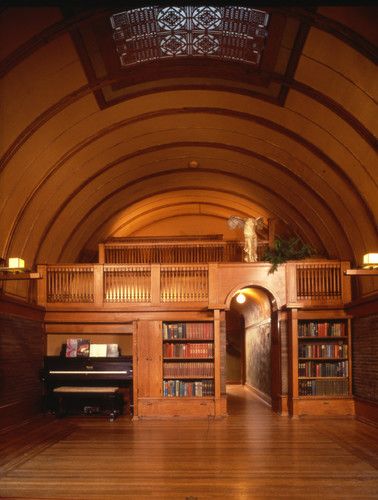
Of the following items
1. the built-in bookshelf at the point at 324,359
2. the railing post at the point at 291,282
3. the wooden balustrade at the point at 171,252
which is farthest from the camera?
the wooden balustrade at the point at 171,252

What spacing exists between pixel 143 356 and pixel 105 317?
113 cm

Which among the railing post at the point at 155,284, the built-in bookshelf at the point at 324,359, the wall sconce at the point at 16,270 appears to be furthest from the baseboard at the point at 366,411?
the wall sconce at the point at 16,270

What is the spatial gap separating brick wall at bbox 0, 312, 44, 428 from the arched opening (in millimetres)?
4070

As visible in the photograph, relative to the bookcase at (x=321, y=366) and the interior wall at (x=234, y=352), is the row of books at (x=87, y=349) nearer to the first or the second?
the bookcase at (x=321, y=366)

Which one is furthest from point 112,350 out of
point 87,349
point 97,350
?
point 87,349

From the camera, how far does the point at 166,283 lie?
11953 millimetres

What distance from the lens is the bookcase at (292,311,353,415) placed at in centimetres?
1129

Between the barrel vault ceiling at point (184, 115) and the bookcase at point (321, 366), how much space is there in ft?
4.76

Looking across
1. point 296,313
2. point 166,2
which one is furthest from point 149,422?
point 166,2

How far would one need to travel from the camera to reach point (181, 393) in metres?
11.5

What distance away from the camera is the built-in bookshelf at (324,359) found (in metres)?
11.4

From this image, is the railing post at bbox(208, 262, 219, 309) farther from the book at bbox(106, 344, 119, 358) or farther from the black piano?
the book at bbox(106, 344, 119, 358)

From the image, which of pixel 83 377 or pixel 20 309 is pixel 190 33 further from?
pixel 83 377

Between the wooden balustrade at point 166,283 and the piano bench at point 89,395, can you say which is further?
the wooden balustrade at point 166,283
